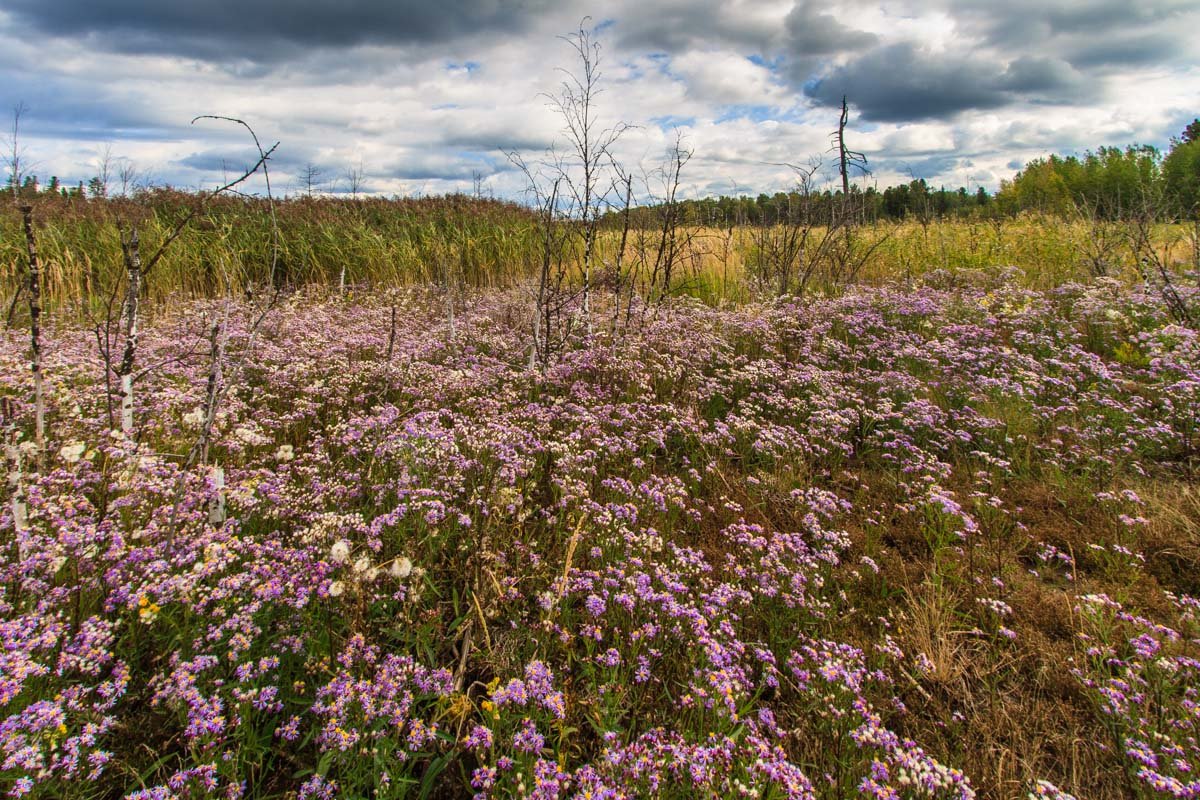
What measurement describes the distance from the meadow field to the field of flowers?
0.02 meters

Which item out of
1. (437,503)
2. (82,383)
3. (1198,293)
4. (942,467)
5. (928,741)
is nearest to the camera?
(928,741)

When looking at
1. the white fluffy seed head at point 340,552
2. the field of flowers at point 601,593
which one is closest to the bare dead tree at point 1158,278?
the field of flowers at point 601,593

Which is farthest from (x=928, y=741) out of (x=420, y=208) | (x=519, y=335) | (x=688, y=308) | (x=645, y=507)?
(x=420, y=208)

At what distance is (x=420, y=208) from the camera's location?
1733cm

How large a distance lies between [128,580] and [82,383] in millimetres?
4014

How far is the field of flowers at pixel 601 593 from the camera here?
1900mm

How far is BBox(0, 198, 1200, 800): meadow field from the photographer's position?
75.3 inches

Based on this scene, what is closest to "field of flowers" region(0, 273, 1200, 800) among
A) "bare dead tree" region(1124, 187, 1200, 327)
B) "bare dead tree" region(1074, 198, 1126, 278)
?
"bare dead tree" region(1124, 187, 1200, 327)

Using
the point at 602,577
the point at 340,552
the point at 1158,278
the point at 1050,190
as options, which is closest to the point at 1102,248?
the point at 1158,278

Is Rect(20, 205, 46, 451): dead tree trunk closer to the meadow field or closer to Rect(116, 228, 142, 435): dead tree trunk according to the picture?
the meadow field

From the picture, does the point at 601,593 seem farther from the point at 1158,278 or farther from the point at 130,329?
the point at 1158,278

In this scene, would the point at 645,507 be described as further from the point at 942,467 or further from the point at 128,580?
the point at 128,580

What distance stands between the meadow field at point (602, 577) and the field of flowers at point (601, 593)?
0.02 meters

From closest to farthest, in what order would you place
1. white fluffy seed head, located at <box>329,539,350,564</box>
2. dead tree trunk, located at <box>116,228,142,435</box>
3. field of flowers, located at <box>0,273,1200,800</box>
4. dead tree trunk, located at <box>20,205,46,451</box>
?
field of flowers, located at <box>0,273,1200,800</box> < white fluffy seed head, located at <box>329,539,350,564</box> < dead tree trunk, located at <box>20,205,46,451</box> < dead tree trunk, located at <box>116,228,142,435</box>
